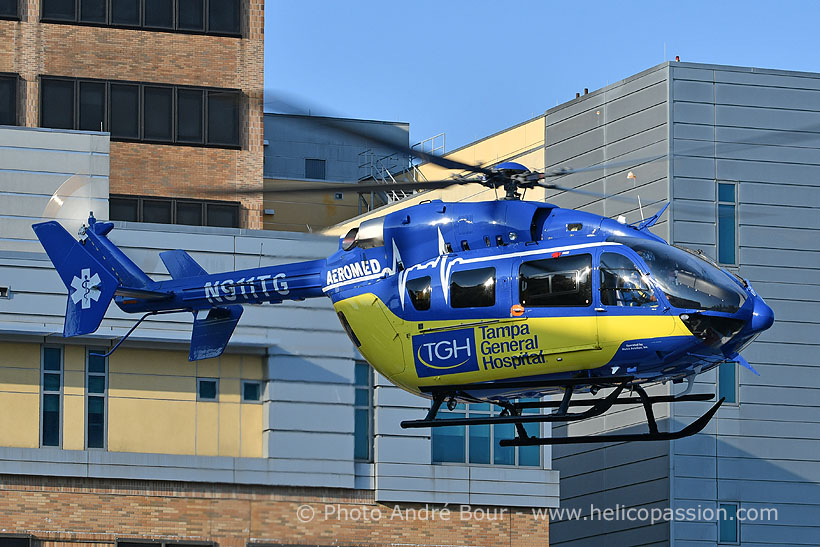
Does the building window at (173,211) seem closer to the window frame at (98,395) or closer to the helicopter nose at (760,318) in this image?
the window frame at (98,395)

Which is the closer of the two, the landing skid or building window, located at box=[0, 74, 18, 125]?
the landing skid

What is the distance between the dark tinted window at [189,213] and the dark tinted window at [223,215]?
11.9 inches

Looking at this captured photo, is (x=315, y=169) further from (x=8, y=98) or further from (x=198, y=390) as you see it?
(x=198, y=390)

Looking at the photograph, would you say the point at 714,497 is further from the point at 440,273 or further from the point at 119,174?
the point at 440,273

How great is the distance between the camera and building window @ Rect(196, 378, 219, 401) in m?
39.1

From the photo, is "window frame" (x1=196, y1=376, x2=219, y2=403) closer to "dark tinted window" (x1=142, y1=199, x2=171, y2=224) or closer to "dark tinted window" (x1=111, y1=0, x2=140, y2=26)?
"dark tinted window" (x1=142, y1=199, x2=171, y2=224)

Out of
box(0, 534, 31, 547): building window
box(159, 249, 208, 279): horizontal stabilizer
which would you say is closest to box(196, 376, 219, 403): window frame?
box(0, 534, 31, 547): building window

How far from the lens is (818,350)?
158 ft

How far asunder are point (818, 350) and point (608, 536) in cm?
850

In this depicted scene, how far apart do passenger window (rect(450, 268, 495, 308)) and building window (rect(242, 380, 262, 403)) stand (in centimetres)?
1504

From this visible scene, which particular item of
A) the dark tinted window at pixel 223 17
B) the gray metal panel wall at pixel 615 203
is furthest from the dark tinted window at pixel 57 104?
the gray metal panel wall at pixel 615 203

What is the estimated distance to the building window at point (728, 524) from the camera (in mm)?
46781

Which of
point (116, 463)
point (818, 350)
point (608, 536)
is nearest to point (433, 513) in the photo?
point (116, 463)

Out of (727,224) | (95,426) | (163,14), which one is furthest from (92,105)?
(727,224)
